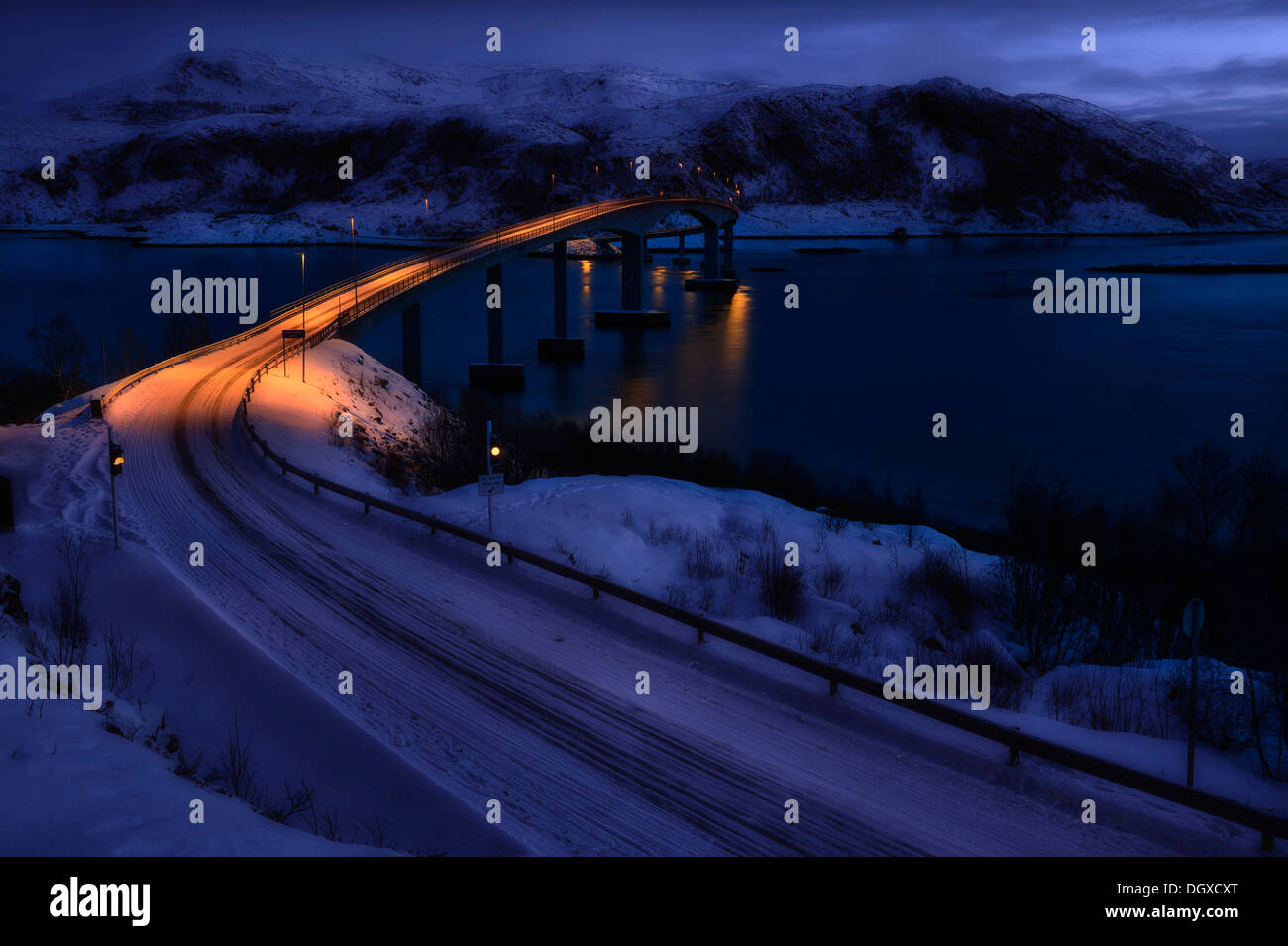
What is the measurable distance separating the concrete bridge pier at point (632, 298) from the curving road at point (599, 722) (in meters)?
80.6

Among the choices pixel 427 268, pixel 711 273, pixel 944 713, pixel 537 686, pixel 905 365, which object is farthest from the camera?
pixel 711 273

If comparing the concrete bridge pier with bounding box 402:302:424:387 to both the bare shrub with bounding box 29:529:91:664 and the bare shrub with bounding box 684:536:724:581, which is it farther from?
the bare shrub with bounding box 29:529:91:664

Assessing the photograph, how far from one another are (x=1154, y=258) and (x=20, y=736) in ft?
671

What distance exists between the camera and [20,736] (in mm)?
11086

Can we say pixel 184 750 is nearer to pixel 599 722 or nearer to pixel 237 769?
pixel 237 769

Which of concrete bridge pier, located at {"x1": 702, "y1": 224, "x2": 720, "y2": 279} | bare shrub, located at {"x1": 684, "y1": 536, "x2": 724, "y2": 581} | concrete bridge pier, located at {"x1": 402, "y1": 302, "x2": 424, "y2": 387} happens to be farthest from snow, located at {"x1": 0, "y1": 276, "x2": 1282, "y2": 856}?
concrete bridge pier, located at {"x1": 702, "y1": 224, "x2": 720, "y2": 279}

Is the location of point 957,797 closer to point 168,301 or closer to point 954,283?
point 168,301

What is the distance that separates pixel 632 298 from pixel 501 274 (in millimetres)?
23632

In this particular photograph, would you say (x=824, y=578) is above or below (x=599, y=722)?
below

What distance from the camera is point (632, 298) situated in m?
105

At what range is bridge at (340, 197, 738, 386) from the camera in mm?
62906

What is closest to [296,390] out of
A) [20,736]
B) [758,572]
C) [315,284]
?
[758,572]

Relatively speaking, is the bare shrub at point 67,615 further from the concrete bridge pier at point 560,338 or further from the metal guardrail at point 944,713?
the concrete bridge pier at point 560,338

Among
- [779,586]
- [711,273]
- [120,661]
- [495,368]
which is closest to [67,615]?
[120,661]
